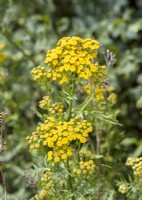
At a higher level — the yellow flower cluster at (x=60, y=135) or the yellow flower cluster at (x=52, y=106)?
the yellow flower cluster at (x=52, y=106)

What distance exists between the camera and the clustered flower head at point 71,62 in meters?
2.49

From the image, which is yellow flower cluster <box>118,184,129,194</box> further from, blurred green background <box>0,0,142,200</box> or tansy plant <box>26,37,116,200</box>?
blurred green background <box>0,0,142,200</box>

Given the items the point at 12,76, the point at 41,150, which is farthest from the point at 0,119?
the point at 12,76

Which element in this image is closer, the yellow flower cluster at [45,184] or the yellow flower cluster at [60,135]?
the yellow flower cluster at [60,135]

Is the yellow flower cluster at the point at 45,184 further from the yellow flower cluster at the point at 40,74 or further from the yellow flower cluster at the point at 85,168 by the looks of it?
the yellow flower cluster at the point at 40,74

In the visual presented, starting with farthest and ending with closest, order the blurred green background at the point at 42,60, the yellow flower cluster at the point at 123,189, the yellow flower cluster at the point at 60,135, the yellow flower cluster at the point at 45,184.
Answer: the blurred green background at the point at 42,60, the yellow flower cluster at the point at 123,189, the yellow flower cluster at the point at 45,184, the yellow flower cluster at the point at 60,135

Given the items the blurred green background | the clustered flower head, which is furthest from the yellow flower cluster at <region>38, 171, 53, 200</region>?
the blurred green background

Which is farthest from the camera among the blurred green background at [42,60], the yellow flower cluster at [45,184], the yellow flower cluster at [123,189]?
the blurred green background at [42,60]

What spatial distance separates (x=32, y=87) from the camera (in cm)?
488

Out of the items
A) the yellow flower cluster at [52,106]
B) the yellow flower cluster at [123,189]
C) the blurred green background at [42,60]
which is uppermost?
the blurred green background at [42,60]

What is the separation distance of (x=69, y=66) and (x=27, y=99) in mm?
2008

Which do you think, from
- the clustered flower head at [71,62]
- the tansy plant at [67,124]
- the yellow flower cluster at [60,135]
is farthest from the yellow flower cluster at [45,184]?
the clustered flower head at [71,62]

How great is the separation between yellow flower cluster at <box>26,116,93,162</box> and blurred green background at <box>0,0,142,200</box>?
3.48 ft

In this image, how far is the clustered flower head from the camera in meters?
2.49
